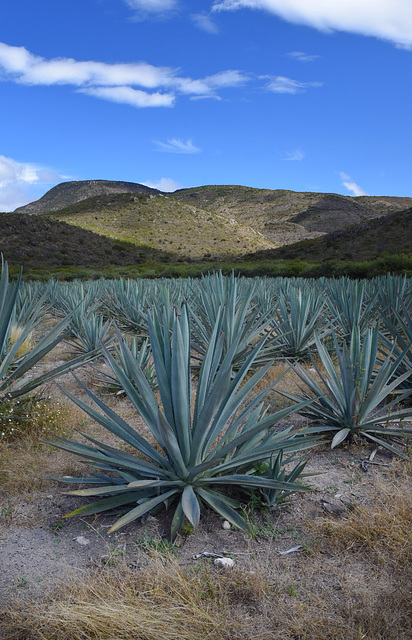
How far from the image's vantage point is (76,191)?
110m

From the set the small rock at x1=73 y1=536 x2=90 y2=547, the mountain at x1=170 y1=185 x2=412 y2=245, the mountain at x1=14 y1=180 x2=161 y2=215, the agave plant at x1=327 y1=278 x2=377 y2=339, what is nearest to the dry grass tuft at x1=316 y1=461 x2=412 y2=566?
the small rock at x1=73 y1=536 x2=90 y2=547

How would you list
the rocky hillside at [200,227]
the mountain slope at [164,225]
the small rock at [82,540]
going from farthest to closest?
the mountain slope at [164,225] → the rocky hillside at [200,227] → the small rock at [82,540]

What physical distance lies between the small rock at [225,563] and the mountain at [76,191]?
10791 cm

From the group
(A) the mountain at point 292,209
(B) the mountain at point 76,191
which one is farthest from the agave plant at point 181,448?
(B) the mountain at point 76,191

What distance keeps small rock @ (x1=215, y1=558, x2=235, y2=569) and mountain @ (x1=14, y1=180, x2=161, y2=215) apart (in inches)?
4248

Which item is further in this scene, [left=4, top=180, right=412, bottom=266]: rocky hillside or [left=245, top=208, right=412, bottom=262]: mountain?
[left=4, top=180, right=412, bottom=266]: rocky hillside

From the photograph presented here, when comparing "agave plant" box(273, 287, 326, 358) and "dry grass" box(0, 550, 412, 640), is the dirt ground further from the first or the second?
"agave plant" box(273, 287, 326, 358)

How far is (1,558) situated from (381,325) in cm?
545

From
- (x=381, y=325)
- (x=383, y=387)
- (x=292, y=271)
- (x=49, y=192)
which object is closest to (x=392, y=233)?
(x=292, y=271)

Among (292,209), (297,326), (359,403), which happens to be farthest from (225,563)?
(292,209)

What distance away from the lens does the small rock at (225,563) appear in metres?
2.01

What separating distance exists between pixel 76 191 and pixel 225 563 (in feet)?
A: 384

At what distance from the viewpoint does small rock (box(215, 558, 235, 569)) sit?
201cm

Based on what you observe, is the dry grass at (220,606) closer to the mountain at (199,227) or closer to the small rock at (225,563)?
the small rock at (225,563)
